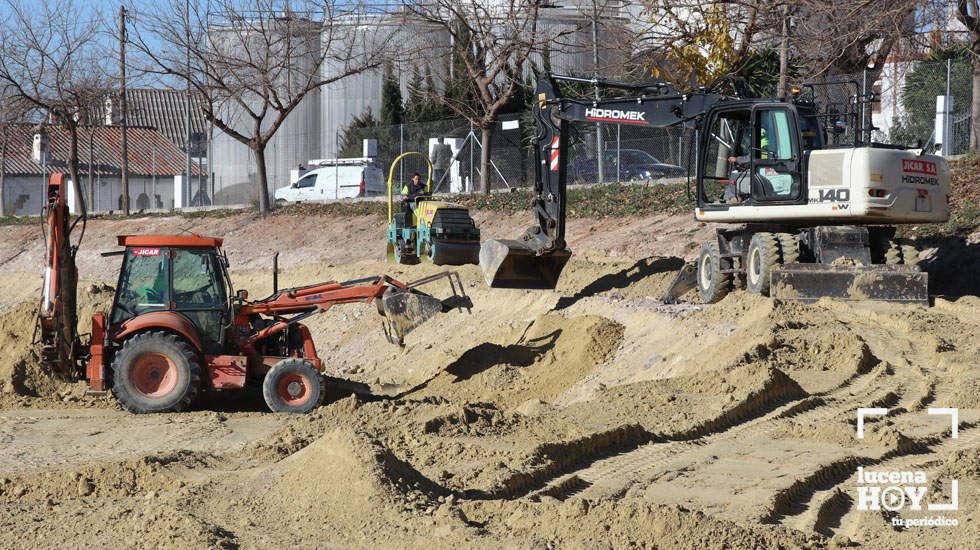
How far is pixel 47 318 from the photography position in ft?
38.7

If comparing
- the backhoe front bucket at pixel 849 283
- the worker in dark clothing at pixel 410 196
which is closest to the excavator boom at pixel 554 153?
the backhoe front bucket at pixel 849 283

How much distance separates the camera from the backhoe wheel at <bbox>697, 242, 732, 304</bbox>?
16.4 m

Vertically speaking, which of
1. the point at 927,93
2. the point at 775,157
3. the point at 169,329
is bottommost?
the point at 169,329

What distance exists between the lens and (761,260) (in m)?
15.3

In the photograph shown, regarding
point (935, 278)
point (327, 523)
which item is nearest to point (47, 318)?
point (327, 523)

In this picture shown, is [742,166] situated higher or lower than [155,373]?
higher

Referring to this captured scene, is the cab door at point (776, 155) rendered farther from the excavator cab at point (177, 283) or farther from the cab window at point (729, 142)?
the excavator cab at point (177, 283)

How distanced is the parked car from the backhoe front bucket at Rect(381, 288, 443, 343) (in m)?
15.1

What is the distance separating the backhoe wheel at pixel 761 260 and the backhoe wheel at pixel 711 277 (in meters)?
0.47

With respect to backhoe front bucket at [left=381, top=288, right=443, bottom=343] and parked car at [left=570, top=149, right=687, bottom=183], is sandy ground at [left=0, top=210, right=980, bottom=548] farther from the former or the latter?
parked car at [left=570, top=149, right=687, bottom=183]

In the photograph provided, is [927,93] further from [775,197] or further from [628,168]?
[775,197]

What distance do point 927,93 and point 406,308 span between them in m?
16.0

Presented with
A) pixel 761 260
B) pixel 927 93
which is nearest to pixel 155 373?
pixel 761 260

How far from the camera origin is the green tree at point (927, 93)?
80.0ft
